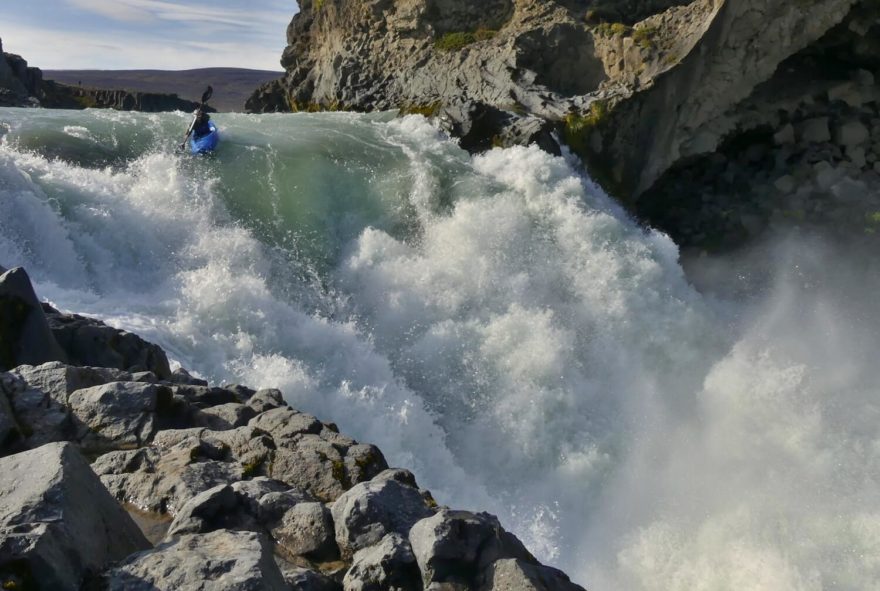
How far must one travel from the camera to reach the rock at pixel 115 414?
6855mm

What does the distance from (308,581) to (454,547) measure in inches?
37.8

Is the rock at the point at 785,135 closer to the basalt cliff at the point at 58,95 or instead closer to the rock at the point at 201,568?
the rock at the point at 201,568

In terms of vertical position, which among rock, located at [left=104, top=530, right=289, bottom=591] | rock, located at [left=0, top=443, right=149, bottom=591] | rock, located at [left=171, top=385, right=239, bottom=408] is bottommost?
rock, located at [left=171, top=385, right=239, bottom=408]

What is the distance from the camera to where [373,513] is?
555cm

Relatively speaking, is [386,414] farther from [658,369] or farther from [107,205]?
[107,205]

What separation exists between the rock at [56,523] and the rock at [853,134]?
71.4 ft

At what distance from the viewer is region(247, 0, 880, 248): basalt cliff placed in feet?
65.8

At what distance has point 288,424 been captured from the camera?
7848 mm

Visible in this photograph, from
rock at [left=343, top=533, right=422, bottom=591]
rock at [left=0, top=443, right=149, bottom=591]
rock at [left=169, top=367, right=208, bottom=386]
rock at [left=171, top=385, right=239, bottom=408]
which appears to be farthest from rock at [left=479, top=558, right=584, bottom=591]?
rock at [left=169, top=367, right=208, bottom=386]

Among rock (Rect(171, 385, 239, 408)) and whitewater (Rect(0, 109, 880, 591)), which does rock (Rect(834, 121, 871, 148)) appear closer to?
whitewater (Rect(0, 109, 880, 591))

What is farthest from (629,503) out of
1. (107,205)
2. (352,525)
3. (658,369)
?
(107,205)

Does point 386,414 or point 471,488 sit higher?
point 386,414

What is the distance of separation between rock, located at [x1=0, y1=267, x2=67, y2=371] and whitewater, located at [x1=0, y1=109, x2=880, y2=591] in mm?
2487

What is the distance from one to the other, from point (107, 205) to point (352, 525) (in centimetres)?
1090
